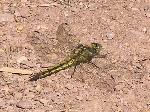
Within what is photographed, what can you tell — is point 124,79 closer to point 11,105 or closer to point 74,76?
point 74,76

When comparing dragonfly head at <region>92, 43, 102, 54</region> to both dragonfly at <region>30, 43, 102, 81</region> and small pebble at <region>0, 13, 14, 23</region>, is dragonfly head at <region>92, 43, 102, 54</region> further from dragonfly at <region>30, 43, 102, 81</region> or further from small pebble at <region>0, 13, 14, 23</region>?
small pebble at <region>0, 13, 14, 23</region>

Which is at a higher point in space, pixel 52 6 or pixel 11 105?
pixel 52 6

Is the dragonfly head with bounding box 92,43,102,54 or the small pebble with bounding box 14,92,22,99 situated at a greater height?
the dragonfly head with bounding box 92,43,102,54

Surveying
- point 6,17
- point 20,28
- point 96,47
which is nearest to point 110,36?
point 96,47

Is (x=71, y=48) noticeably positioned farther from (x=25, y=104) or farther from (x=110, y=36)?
(x=25, y=104)

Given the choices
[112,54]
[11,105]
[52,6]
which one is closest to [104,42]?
[112,54]

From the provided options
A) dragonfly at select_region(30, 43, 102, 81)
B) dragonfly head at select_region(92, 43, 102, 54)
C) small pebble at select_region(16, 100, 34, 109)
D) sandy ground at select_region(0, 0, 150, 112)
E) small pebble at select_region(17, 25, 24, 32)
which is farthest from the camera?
small pebble at select_region(17, 25, 24, 32)

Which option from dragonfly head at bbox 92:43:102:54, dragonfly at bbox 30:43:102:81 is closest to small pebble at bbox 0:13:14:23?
dragonfly at bbox 30:43:102:81
